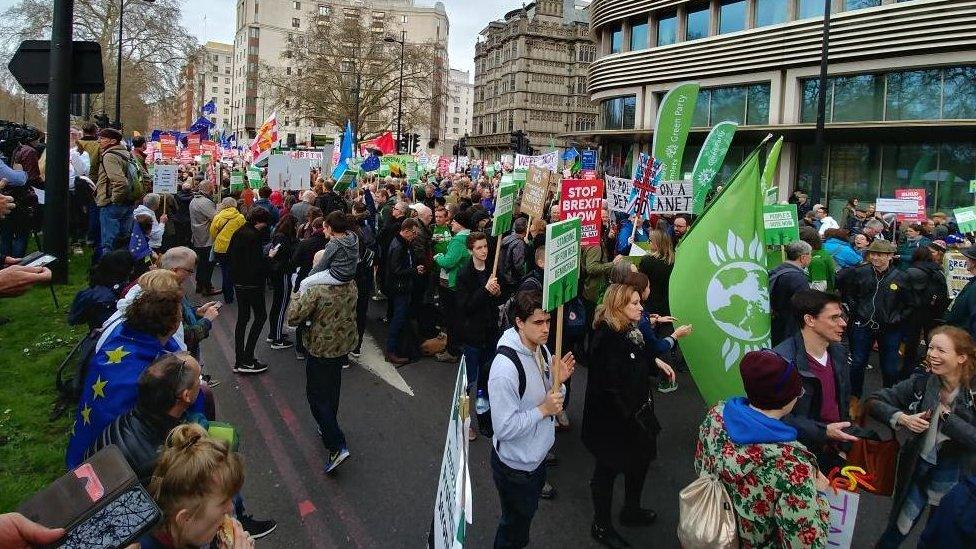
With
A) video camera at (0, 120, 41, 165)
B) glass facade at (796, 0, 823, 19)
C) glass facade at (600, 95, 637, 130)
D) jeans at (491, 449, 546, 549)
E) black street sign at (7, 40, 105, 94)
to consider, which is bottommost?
jeans at (491, 449, 546, 549)

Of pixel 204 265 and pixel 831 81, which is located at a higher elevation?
pixel 831 81

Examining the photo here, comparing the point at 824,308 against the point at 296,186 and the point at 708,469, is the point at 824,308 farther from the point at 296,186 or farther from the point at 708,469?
the point at 296,186

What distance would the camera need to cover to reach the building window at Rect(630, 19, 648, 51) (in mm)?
34500

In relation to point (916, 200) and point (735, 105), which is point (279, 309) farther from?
point (735, 105)

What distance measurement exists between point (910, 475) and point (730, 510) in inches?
67.6

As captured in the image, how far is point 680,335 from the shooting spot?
4.32 m

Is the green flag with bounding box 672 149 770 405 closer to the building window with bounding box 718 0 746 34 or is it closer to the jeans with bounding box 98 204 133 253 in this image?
the jeans with bounding box 98 204 133 253

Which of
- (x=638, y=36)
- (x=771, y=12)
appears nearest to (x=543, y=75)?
(x=638, y=36)

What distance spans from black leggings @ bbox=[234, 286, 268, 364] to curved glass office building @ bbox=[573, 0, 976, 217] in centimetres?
2453

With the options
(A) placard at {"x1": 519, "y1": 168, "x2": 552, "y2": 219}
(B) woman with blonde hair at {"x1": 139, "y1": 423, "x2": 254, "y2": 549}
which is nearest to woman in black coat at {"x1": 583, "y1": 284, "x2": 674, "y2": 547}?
(B) woman with blonde hair at {"x1": 139, "y1": 423, "x2": 254, "y2": 549}

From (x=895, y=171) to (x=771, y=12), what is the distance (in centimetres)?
893

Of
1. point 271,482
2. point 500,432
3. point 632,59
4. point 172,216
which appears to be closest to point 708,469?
point 500,432

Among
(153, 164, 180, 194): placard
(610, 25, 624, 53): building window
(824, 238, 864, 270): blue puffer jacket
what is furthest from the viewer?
(610, 25, 624, 53): building window

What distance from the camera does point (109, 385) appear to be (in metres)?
3.38
